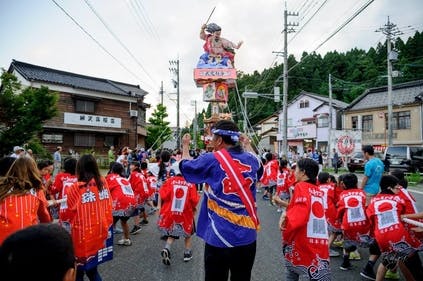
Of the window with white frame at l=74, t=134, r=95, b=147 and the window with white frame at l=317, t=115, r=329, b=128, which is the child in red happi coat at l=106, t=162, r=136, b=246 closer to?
the window with white frame at l=74, t=134, r=95, b=147

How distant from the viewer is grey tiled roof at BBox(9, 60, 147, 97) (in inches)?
944

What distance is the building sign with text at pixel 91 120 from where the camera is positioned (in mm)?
25500

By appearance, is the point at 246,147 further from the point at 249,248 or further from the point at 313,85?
the point at 313,85

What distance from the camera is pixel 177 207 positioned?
19.9 ft

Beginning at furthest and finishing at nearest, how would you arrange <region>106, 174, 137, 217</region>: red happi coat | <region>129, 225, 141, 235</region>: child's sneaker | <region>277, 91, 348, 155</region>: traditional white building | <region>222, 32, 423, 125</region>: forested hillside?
<region>222, 32, 423, 125</region>: forested hillside
<region>277, 91, 348, 155</region>: traditional white building
<region>129, 225, 141, 235</region>: child's sneaker
<region>106, 174, 137, 217</region>: red happi coat

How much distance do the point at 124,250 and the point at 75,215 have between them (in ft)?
10.4

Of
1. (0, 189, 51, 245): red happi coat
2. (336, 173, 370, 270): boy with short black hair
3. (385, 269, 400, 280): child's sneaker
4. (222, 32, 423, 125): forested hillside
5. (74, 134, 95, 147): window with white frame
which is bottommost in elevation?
(385, 269, 400, 280): child's sneaker

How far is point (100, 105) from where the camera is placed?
27734 millimetres

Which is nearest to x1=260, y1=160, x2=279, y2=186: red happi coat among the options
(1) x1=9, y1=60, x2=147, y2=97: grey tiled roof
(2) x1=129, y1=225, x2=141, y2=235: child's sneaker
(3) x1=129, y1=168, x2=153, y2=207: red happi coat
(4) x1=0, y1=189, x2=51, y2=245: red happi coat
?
(3) x1=129, y1=168, x2=153, y2=207: red happi coat

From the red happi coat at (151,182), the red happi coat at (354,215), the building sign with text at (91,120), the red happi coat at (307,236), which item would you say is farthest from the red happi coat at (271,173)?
the building sign with text at (91,120)

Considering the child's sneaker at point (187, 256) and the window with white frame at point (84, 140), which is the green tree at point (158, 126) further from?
the child's sneaker at point (187, 256)

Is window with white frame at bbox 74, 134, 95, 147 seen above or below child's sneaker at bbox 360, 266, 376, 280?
above

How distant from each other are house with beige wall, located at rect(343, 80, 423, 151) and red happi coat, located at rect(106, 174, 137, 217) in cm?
3120

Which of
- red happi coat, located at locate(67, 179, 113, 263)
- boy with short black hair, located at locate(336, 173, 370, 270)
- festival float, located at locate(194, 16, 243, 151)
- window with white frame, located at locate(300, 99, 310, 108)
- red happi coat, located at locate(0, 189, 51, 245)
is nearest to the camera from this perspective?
red happi coat, located at locate(0, 189, 51, 245)
